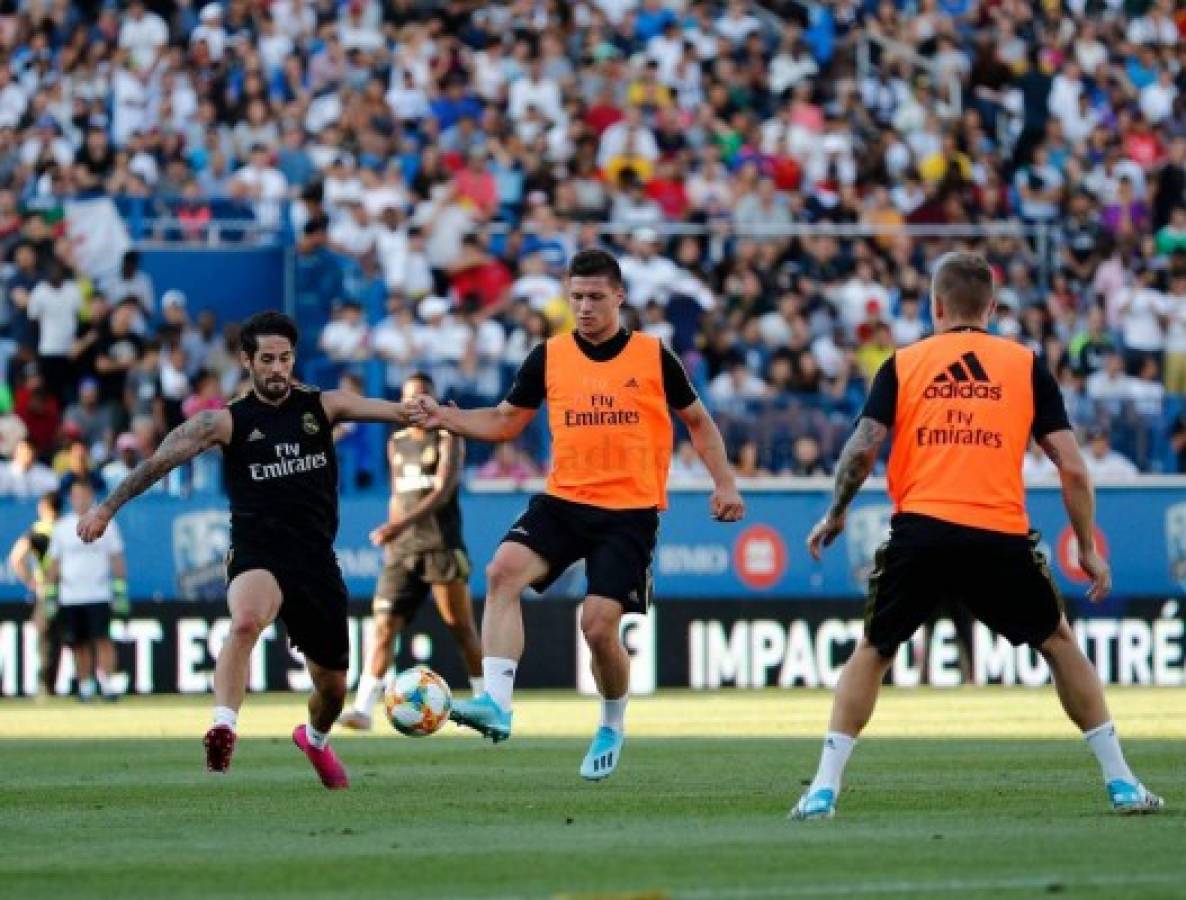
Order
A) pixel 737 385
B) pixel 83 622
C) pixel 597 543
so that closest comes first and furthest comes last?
pixel 597 543 → pixel 83 622 → pixel 737 385

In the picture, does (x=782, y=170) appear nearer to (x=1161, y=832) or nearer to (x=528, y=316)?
(x=528, y=316)

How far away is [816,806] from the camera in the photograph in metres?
11.1

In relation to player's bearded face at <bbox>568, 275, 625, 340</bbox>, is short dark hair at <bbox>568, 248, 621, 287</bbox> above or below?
above

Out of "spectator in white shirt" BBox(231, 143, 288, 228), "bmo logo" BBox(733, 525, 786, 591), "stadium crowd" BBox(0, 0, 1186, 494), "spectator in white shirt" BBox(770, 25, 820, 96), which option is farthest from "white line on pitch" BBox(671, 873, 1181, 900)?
"spectator in white shirt" BBox(770, 25, 820, 96)

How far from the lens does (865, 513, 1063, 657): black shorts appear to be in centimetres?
1105

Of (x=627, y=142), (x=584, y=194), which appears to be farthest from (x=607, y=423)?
(x=627, y=142)

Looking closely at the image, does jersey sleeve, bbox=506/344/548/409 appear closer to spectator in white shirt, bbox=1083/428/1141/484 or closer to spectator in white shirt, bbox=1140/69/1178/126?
spectator in white shirt, bbox=1083/428/1141/484

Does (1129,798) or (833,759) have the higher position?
(833,759)

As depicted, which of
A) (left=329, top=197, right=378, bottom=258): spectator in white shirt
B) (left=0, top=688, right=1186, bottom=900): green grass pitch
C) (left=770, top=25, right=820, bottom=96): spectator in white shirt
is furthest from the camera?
(left=770, top=25, right=820, bottom=96): spectator in white shirt

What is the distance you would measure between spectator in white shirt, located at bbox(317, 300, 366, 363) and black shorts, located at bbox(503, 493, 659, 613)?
48.8ft

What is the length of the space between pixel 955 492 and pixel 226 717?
3875 millimetres

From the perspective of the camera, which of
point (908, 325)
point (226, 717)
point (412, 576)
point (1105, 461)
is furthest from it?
point (908, 325)

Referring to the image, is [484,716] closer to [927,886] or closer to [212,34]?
[927,886]

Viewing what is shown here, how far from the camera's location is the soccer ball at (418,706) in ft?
43.9
